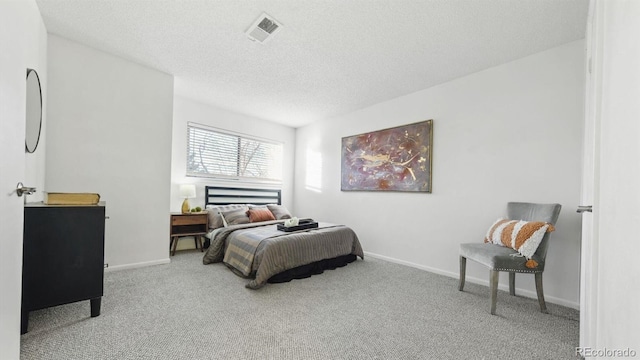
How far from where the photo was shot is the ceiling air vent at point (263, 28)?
2236 mm

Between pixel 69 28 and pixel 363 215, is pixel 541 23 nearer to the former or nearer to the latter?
pixel 363 215

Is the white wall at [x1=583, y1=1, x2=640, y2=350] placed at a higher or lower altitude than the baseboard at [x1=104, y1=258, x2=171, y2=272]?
higher

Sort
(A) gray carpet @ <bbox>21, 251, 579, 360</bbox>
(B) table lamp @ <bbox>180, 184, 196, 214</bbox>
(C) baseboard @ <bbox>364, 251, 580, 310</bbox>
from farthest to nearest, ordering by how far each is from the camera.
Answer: (B) table lamp @ <bbox>180, 184, 196, 214</bbox> < (C) baseboard @ <bbox>364, 251, 580, 310</bbox> < (A) gray carpet @ <bbox>21, 251, 579, 360</bbox>

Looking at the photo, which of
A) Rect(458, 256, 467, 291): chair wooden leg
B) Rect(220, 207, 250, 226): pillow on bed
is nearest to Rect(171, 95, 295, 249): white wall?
Rect(220, 207, 250, 226): pillow on bed

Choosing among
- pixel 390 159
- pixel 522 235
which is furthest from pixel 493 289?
pixel 390 159

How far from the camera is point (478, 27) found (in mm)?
2279

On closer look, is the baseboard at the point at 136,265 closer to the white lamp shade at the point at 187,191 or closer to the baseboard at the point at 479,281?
the white lamp shade at the point at 187,191

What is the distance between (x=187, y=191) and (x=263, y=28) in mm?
2826

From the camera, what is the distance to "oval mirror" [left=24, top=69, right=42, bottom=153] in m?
1.98

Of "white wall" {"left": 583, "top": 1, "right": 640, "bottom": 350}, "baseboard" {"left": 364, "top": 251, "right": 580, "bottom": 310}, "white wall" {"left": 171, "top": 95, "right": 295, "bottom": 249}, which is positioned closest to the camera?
"white wall" {"left": 583, "top": 1, "right": 640, "bottom": 350}

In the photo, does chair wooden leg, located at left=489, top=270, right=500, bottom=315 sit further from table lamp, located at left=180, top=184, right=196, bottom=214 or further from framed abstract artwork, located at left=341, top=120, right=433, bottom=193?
table lamp, located at left=180, top=184, right=196, bottom=214

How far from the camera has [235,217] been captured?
4137mm

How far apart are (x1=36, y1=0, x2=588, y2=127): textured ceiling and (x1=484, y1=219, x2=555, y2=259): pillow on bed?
1797 millimetres

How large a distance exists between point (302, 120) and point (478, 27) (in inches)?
138
